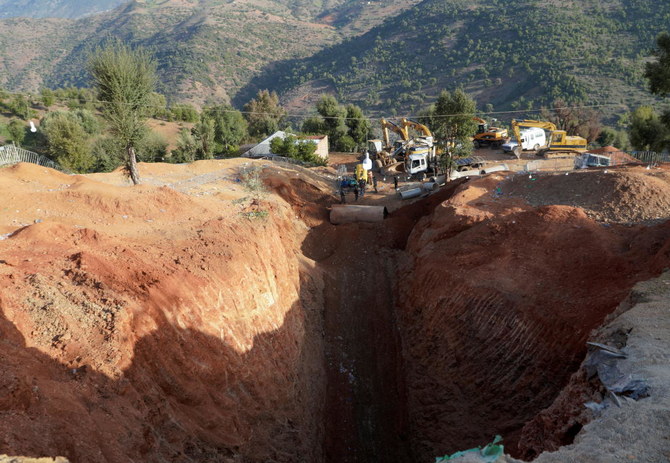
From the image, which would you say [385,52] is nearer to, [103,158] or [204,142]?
[204,142]

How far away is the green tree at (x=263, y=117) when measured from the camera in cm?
6081

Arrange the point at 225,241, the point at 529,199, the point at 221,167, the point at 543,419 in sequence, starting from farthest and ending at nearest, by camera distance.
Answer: the point at 221,167, the point at 529,199, the point at 225,241, the point at 543,419

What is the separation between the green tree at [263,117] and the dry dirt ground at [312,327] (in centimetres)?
4258

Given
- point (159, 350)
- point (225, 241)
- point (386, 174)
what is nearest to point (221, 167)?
point (386, 174)

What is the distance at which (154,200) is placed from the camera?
1602 cm

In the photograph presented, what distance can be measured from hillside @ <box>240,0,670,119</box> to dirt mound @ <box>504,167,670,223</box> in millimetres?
53337

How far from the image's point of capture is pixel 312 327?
15758 millimetres

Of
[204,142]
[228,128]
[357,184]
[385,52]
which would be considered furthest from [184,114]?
[385,52]

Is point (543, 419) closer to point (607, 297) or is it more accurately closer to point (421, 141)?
point (607, 297)

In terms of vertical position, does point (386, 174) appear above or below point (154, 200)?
below

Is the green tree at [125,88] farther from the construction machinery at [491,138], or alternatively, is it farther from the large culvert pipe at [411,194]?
the construction machinery at [491,138]

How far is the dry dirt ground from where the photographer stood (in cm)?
705

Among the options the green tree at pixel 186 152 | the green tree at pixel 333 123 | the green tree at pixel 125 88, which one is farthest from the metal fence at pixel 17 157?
the green tree at pixel 333 123

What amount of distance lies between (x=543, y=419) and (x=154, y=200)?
572 inches
